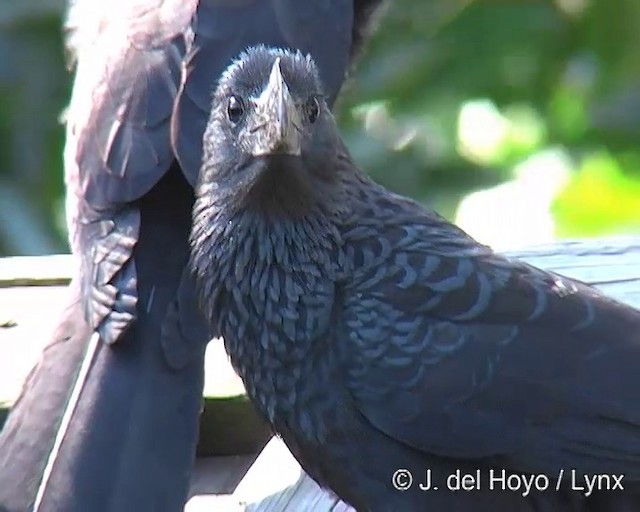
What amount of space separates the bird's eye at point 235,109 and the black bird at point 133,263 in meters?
0.72

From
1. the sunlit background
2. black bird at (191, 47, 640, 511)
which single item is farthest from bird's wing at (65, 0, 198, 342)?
the sunlit background

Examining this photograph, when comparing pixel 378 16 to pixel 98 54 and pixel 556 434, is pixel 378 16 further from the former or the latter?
pixel 556 434

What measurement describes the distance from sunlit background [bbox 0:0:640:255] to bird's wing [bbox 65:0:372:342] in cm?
210

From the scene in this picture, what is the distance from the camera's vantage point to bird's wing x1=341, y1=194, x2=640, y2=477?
3.28 metres

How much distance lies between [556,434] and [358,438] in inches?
14.6

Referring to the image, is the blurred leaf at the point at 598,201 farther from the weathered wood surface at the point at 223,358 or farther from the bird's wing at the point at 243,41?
the weathered wood surface at the point at 223,358

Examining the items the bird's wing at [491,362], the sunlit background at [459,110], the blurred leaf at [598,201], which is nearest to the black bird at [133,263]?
the bird's wing at [491,362]

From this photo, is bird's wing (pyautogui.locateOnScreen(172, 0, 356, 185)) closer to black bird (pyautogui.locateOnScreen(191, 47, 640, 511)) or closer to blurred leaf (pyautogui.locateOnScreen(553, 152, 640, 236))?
black bird (pyautogui.locateOnScreen(191, 47, 640, 511))

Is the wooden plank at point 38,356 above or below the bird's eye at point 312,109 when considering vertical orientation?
below

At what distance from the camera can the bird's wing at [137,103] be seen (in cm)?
420

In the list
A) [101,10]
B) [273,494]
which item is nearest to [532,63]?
[101,10]

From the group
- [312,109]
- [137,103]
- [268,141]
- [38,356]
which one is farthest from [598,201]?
[268,141]

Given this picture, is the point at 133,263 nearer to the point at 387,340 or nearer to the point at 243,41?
the point at 243,41

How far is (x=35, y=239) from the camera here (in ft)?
22.4
